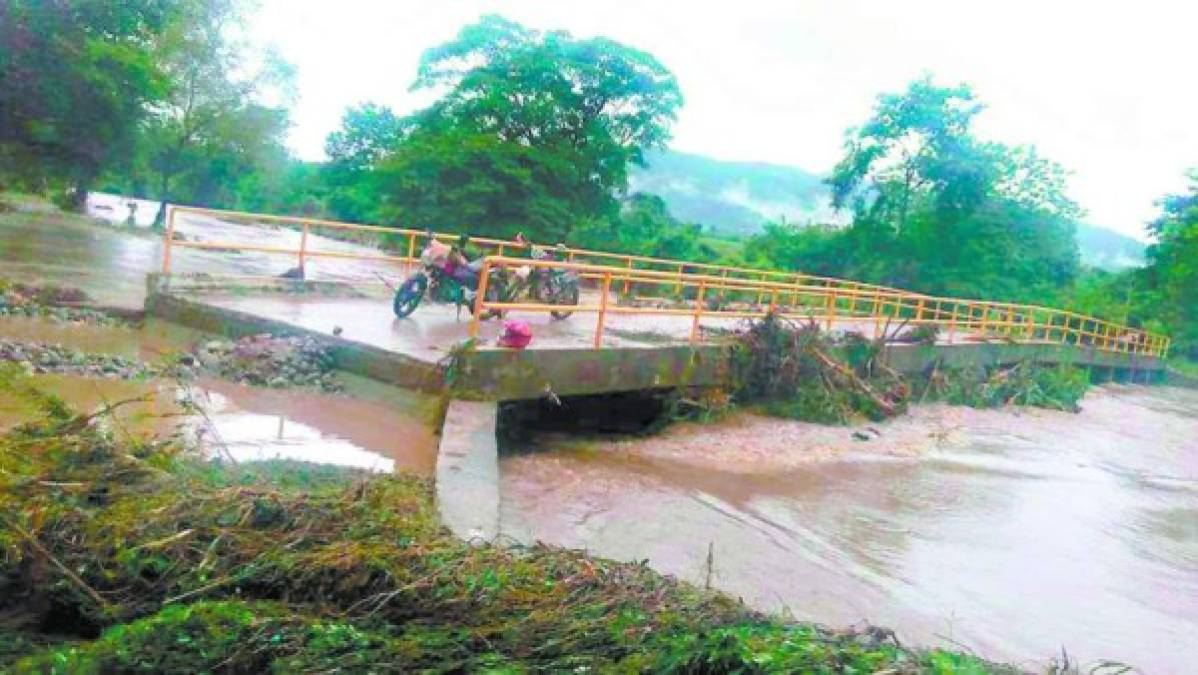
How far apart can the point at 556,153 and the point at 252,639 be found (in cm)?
2912

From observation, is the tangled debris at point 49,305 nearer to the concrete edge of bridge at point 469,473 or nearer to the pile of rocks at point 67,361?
the pile of rocks at point 67,361

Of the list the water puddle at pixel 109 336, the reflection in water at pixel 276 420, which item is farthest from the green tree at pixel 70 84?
the reflection in water at pixel 276 420

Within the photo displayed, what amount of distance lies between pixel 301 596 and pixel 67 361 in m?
5.47

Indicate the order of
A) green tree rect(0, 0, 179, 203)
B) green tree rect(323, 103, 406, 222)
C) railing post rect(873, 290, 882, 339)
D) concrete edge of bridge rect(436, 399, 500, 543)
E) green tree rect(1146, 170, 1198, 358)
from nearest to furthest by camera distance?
concrete edge of bridge rect(436, 399, 500, 543)
railing post rect(873, 290, 882, 339)
green tree rect(0, 0, 179, 203)
green tree rect(1146, 170, 1198, 358)
green tree rect(323, 103, 406, 222)

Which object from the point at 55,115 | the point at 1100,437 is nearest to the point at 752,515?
the point at 1100,437

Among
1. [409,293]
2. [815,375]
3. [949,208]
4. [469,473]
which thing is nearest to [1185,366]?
[949,208]

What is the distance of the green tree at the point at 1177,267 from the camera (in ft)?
132

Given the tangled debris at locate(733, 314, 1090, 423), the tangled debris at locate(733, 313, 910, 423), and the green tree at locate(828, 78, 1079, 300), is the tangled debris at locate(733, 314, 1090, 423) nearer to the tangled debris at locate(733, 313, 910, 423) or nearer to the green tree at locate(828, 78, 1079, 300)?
the tangled debris at locate(733, 313, 910, 423)

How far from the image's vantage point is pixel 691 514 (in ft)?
25.5

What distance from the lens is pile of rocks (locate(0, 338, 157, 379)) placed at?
296 inches

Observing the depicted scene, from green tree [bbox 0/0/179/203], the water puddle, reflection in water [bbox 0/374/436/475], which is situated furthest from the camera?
green tree [bbox 0/0/179/203]

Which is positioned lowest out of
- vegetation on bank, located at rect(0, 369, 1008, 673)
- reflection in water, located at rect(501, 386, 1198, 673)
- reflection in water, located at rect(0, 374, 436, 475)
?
reflection in water, located at rect(501, 386, 1198, 673)

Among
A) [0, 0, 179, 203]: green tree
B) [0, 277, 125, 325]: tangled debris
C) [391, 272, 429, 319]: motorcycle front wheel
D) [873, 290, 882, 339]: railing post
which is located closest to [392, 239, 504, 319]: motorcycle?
[391, 272, 429, 319]: motorcycle front wheel

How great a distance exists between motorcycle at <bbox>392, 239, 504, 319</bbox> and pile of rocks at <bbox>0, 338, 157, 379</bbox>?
12.3ft
